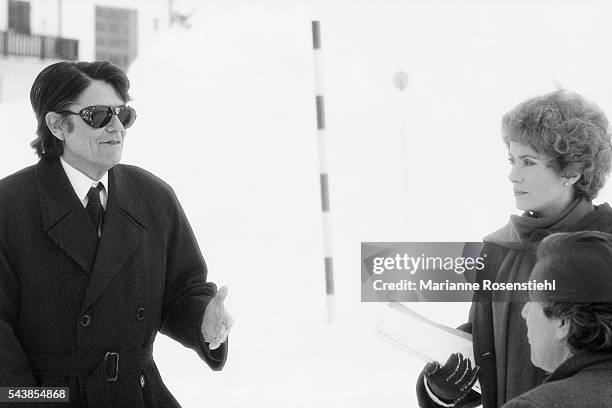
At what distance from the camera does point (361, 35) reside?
2.26 meters

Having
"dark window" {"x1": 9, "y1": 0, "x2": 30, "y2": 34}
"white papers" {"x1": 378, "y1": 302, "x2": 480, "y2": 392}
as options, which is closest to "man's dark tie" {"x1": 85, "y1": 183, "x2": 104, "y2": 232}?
"dark window" {"x1": 9, "y1": 0, "x2": 30, "y2": 34}

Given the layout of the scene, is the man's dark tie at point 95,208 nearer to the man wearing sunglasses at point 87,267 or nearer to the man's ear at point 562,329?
the man wearing sunglasses at point 87,267

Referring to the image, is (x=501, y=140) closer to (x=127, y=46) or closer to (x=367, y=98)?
(x=367, y=98)

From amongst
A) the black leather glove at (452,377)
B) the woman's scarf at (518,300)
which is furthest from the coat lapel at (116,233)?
the woman's scarf at (518,300)

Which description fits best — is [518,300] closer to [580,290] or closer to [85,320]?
[580,290]

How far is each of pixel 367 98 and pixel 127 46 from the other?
2.32ft

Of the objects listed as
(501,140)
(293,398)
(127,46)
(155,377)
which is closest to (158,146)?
(127,46)

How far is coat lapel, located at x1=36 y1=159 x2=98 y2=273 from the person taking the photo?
1.82 meters

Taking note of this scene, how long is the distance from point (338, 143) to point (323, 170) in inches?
3.6

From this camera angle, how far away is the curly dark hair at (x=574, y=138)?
190 centimetres

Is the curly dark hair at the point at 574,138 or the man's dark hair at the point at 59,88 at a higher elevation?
the man's dark hair at the point at 59,88

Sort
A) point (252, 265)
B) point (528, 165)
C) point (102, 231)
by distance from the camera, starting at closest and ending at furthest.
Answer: point (102, 231), point (528, 165), point (252, 265)

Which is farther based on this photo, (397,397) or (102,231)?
(397,397)

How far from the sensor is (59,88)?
1864 millimetres
